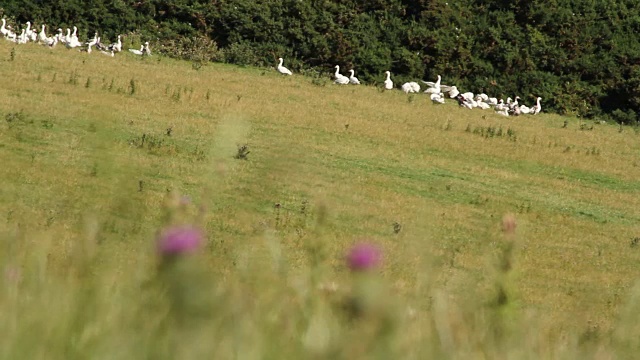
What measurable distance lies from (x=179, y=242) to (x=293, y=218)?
1049 centimetres

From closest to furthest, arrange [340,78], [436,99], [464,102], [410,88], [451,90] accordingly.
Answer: [436,99] → [464,102] → [340,78] → [410,88] → [451,90]

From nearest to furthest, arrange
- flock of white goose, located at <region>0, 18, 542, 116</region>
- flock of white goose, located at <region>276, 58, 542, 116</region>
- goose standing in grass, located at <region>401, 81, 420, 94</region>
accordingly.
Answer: flock of white goose, located at <region>0, 18, 542, 116</region> → flock of white goose, located at <region>276, 58, 542, 116</region> → goose standing in grass, located at <region>401, 81, 420, 94</region>

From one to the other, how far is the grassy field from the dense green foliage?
3775mm

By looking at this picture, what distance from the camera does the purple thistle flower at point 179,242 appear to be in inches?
54.4

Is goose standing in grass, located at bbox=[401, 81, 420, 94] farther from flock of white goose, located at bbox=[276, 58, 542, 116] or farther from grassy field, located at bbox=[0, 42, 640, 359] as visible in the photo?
grassy field, located at bbox=[0, 42, 640, 359]

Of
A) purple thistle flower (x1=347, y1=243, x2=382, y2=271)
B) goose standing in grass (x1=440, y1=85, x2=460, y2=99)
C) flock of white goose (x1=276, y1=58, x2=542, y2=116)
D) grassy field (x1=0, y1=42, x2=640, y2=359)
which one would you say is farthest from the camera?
goose standing in grass (x1=440, y1=85, x2=460, y2=99)

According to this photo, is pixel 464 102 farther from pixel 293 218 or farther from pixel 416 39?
A: pixel 293 218

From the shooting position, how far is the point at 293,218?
1188 centimetres

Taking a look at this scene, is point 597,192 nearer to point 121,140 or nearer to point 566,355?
point 121,140

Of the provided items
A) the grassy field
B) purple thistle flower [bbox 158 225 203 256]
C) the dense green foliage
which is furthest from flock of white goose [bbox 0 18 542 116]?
purple thistle flower [bbox 158 225 203 256]

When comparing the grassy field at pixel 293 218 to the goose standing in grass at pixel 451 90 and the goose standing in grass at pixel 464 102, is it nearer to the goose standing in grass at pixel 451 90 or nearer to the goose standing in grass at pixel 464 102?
the goose standing in grass at pixel 464 102

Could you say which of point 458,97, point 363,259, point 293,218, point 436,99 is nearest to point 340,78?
point 436,99

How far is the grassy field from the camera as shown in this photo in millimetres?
1834

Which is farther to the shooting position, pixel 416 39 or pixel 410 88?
pixel 416 39
